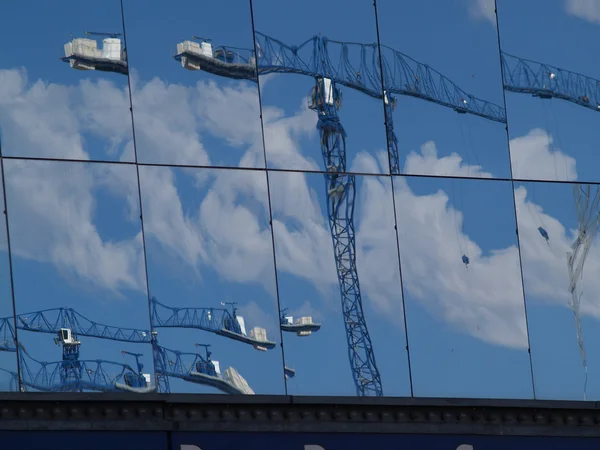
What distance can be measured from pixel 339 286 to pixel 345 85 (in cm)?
289

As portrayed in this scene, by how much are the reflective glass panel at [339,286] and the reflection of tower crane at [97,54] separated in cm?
253

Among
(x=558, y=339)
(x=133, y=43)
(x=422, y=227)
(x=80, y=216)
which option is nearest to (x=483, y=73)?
(x=422, y=227)

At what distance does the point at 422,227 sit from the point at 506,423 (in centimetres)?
288

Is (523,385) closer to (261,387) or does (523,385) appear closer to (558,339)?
(558,339)

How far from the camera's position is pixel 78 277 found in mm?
16859

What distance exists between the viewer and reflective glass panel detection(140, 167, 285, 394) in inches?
679

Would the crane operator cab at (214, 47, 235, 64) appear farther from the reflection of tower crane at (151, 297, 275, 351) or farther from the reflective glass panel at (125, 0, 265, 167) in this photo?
the reflection of tower crane at (151, 297, 275, 351)

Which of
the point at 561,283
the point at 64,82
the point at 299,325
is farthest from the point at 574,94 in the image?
the point at 64,82

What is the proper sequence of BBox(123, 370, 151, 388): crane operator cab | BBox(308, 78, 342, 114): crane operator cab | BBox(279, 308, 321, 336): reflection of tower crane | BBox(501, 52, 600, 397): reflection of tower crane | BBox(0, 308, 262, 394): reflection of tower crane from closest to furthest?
BBox(0, 308, 262, 394): reflection of tower crane < BBox(123, 370, 151, 388): crane operator cab < BBox(279, 308, 321, 336): reflection of tower crane < BBox(308, 78, 342, 114): crane operator cab < BBox(501, 52, 600, 397): reflection of tower crane

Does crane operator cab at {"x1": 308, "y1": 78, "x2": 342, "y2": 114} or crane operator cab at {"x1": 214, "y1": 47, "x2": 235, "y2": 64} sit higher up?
crane operator cab at {"x1": 214, "y1": 47, "x2": 235, "y2": 64}

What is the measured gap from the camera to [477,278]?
19.3 metres

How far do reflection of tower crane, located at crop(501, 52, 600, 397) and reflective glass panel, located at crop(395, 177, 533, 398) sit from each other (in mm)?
869

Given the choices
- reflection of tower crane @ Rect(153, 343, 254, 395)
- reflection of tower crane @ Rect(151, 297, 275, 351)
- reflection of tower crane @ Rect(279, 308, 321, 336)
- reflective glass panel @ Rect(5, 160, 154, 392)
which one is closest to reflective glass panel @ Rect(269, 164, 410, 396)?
reflection of tower crane @ Rect(279, 308, 321, 336)

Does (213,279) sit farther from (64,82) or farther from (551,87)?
(551,87)
